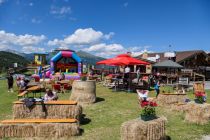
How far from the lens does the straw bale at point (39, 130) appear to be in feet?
29.3

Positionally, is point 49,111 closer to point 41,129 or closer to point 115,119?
point 41,129

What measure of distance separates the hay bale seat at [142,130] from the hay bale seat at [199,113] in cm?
354

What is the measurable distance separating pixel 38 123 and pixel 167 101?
24.3ft

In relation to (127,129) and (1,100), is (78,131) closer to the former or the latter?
(127,129)

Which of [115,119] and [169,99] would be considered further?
[169,99]

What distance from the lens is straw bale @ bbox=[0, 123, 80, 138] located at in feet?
29.3

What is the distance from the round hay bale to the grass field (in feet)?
1.54

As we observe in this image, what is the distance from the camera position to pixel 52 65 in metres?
30.6

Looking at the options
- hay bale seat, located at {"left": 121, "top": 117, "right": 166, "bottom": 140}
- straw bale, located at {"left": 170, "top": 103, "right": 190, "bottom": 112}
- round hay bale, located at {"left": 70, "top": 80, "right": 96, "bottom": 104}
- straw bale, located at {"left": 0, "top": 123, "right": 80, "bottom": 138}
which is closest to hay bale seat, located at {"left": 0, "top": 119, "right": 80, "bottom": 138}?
straw bale, located at {"left": 0, "top": 123, "right": 80, "bottom": 138}

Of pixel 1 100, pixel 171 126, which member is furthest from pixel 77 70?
pixel 171 126

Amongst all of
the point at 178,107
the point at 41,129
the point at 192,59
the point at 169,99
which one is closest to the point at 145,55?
the point at 192,59

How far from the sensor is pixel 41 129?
8.97m

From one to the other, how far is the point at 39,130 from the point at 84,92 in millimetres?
5649

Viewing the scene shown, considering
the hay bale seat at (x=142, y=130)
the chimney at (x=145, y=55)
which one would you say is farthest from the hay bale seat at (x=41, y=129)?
the chimney at (x=145, y=55)
